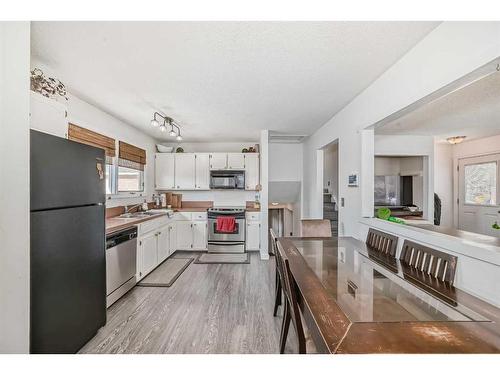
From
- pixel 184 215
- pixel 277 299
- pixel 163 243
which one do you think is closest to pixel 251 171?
pixel 184 215

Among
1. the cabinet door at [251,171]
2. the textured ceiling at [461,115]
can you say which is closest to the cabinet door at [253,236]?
the cabinet door at [251,171]

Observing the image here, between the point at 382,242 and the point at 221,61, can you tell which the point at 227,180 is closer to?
the point at 221,61

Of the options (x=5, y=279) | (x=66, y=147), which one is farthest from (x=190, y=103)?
(x=5, y=279)

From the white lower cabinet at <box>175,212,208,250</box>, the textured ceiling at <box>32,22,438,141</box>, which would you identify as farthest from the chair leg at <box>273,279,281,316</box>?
the white lower cabinet at <box>175,212,208,250</box>

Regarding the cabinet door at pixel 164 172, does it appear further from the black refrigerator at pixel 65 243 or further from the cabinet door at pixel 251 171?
the black refrigerator at pixel 65 243

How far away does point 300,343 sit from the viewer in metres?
1.28

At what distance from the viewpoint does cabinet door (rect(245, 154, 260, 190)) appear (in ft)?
16.4

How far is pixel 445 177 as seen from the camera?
5.61 m

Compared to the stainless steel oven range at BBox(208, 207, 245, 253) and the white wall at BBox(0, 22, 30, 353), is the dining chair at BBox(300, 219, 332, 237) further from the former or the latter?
the white wall at BBox(0, 22, 30, 353)

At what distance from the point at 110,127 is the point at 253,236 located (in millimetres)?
3040

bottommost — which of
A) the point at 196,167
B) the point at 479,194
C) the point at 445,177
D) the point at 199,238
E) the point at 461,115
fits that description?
the point at 199,238

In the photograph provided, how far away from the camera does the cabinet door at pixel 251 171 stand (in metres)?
5.01

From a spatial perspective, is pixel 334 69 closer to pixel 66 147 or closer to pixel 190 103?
pixel 190 103
